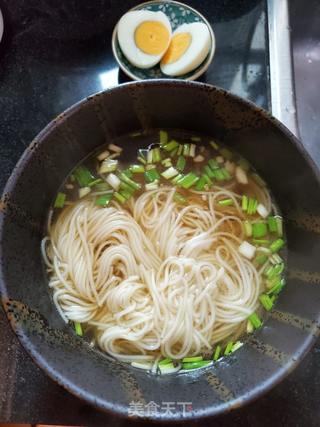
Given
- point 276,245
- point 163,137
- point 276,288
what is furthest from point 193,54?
point 276,288

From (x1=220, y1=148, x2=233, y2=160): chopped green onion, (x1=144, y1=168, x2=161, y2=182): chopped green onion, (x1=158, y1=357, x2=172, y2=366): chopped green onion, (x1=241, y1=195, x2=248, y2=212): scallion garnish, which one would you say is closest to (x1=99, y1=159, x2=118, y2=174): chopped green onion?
(x1=144, y1=168, x2=161, y2=182): chopped green onion

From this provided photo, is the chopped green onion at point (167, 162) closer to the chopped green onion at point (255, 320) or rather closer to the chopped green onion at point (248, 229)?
the chopped green onion at point (248, 229)

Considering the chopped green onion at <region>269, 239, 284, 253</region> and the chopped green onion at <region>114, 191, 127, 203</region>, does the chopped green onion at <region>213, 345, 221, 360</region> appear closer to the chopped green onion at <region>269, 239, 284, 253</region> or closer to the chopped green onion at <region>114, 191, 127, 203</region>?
the chopped green onion at <region>269, 239, 284, 253</region>

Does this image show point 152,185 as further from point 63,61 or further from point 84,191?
point 63,61

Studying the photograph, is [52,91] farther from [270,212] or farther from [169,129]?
[270,212]

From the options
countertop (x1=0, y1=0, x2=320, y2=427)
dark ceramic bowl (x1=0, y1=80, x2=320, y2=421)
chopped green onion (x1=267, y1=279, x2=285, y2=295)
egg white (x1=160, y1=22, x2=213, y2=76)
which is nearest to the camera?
dark ceramic bowl (x1=0, y1=80, x2=320, y2=421)

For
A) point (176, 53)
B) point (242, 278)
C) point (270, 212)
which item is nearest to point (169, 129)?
point (176, 53)
